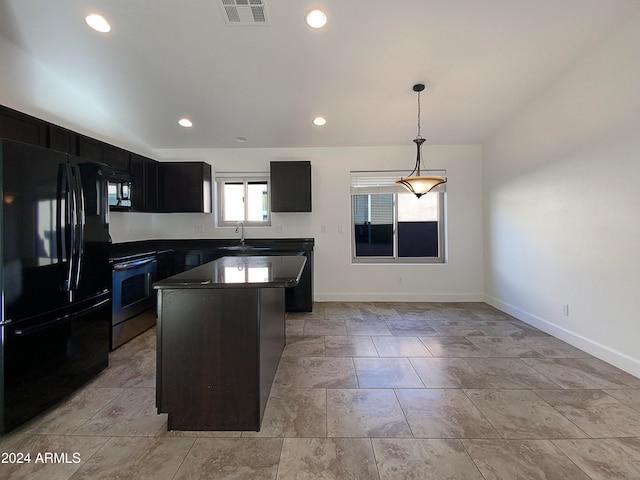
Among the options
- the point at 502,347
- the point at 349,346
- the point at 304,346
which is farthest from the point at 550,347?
the point at 304,346

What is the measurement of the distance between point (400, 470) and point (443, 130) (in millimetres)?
3987

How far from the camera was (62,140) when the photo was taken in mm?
2553

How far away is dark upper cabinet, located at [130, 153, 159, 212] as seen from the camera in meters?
3.65

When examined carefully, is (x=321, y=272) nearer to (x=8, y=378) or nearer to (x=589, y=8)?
(x=8, y=378)

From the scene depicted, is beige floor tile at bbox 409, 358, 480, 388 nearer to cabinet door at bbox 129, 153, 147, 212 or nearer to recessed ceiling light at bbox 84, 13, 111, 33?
cabinet door at bbox 129, 153, 147, 212

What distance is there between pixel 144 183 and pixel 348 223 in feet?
10.0

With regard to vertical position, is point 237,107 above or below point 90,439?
above

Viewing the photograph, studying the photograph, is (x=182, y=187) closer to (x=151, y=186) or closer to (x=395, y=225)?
(x=151, y=186)

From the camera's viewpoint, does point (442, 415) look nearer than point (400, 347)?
Yes

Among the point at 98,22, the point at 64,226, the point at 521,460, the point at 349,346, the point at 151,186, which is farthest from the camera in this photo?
the point at 151,186

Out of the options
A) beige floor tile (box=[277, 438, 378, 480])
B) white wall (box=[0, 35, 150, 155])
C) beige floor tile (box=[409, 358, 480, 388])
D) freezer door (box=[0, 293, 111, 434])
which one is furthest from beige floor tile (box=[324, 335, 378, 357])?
white wall (box=[0, 35, 150, 155])

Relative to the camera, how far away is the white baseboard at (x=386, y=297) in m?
4.41

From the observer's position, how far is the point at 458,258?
4402 millimetres

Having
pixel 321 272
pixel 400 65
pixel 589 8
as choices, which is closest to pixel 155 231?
pixel 321 272
